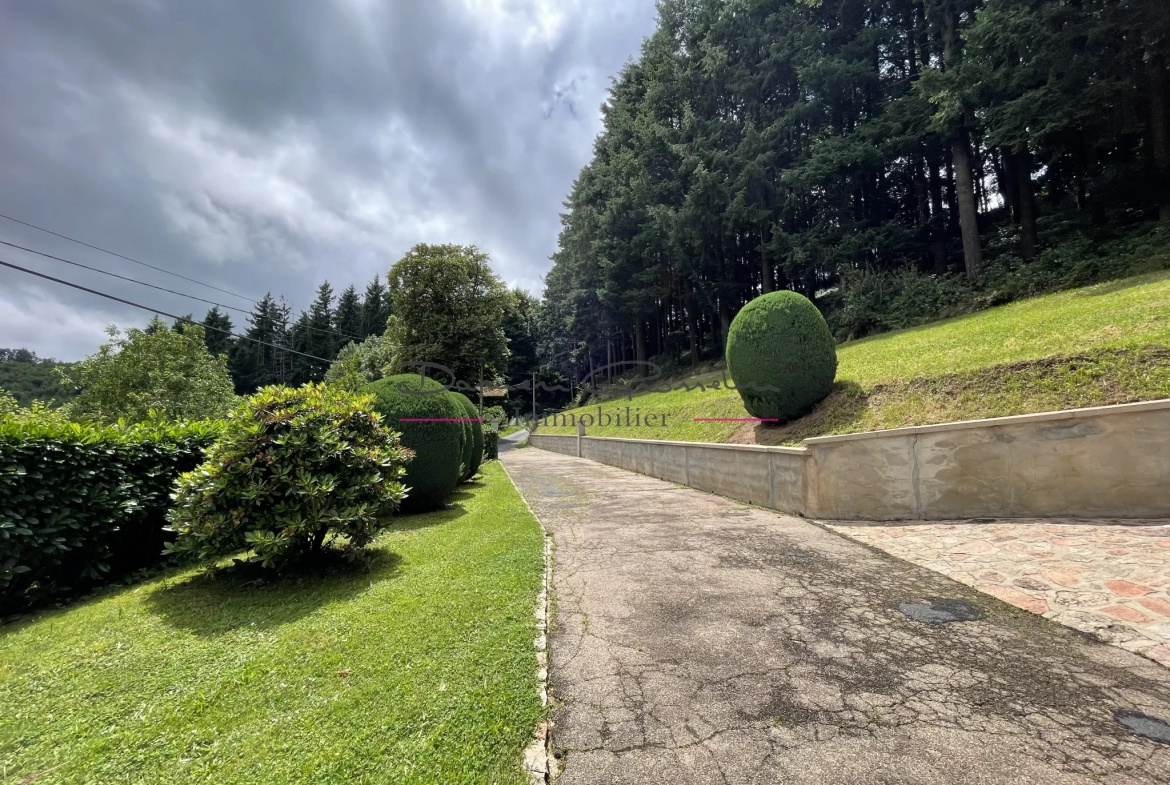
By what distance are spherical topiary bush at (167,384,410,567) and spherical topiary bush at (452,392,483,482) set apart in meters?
4.97

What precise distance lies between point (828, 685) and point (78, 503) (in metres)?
5.96

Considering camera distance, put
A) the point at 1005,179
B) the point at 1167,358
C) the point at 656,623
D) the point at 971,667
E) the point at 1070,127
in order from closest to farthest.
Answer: the point at 971,667
the point at 656,623
the point at 1167,358
the point at 1070,127
the point at 1005,179

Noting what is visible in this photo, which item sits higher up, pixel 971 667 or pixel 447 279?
pixel 447 279

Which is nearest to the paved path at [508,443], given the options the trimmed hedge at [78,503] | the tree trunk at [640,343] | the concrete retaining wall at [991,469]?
the tree trunk at [640,343]

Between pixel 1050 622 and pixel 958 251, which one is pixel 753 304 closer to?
pixel 1050 622

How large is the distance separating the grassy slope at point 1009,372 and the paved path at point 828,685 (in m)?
3.10

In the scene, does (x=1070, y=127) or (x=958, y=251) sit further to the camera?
(x=958, y=251)

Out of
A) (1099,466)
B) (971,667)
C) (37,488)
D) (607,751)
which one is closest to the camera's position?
(607,751)

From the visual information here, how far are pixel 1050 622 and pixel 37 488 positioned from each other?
7616 mm

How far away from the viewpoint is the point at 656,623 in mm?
3203

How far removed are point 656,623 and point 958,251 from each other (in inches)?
1012

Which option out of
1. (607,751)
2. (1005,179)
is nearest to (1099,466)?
(607,751)

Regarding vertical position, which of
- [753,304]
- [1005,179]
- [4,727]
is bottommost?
[4,727]

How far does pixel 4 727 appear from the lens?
86.3 inches
